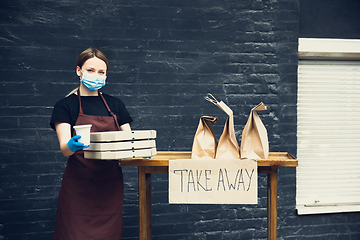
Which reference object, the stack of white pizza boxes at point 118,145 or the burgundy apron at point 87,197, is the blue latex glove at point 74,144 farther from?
the burgundy apron at point 87,197

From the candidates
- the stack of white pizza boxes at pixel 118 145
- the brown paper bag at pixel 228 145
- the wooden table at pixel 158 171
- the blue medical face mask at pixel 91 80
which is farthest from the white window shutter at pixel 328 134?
the blue medical face mask at pixel 91 80

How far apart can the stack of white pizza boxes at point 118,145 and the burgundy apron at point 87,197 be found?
0.80 feet

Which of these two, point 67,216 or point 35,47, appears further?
point 35,47

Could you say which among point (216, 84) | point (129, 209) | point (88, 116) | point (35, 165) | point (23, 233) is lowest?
point (23, 233)

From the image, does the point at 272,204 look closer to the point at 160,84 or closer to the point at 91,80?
the point at 91,80

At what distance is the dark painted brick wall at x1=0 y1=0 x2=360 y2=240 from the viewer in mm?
2781

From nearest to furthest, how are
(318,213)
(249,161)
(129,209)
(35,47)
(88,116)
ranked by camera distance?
(249,161), (88,116), (35,47), (129,209), (318,213)

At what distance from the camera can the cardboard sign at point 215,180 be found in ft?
5.50

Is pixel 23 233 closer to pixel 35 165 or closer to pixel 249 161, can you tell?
pixel 35 165

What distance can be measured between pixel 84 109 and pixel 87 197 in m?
0.59

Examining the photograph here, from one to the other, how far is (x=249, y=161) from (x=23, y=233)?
98.6 inches

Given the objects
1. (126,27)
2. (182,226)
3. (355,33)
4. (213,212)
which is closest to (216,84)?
A: (126,27)

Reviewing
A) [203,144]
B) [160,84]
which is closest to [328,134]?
[160,84]

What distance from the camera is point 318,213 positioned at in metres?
3.18
